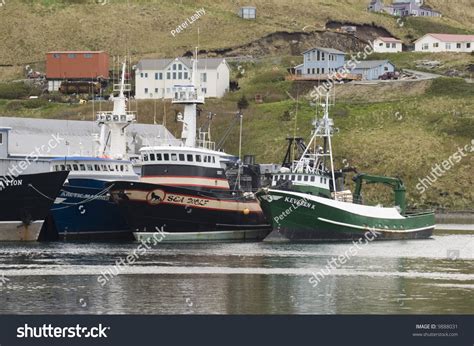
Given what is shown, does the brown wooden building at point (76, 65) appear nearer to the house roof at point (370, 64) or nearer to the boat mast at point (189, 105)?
the house roof at point (370, 64)

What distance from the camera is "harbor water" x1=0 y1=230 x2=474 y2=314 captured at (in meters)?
52.5

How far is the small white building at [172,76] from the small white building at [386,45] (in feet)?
113

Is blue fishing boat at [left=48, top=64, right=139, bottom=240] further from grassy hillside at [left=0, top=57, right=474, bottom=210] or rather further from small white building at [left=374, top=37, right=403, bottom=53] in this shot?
small white building at [left=374, top=37, right=403, bottom=53]

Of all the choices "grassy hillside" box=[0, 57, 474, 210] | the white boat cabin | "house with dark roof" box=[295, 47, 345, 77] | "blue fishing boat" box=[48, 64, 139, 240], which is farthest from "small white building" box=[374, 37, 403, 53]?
the white boat cabin

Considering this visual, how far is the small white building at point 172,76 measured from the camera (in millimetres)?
168375

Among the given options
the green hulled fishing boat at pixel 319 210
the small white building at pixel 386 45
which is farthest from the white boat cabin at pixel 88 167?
the small white building at pixel 386 45

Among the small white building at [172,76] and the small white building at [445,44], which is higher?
the small white building at [445,44]

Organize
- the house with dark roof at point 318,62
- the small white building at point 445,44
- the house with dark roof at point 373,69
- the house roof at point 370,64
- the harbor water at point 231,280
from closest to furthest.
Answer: the harbor water at point 231,280 → the house with dark roof at point 373,69 → the house roof at point 370,64 → the house with dark roof at point 318,62 → the small white building at point 445,44

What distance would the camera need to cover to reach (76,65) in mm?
175750

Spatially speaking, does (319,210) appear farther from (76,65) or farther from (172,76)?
(76,65)

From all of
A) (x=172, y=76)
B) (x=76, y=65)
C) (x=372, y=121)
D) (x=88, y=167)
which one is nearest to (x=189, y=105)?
(x=88, y=167)

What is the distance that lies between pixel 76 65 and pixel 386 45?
169ft
